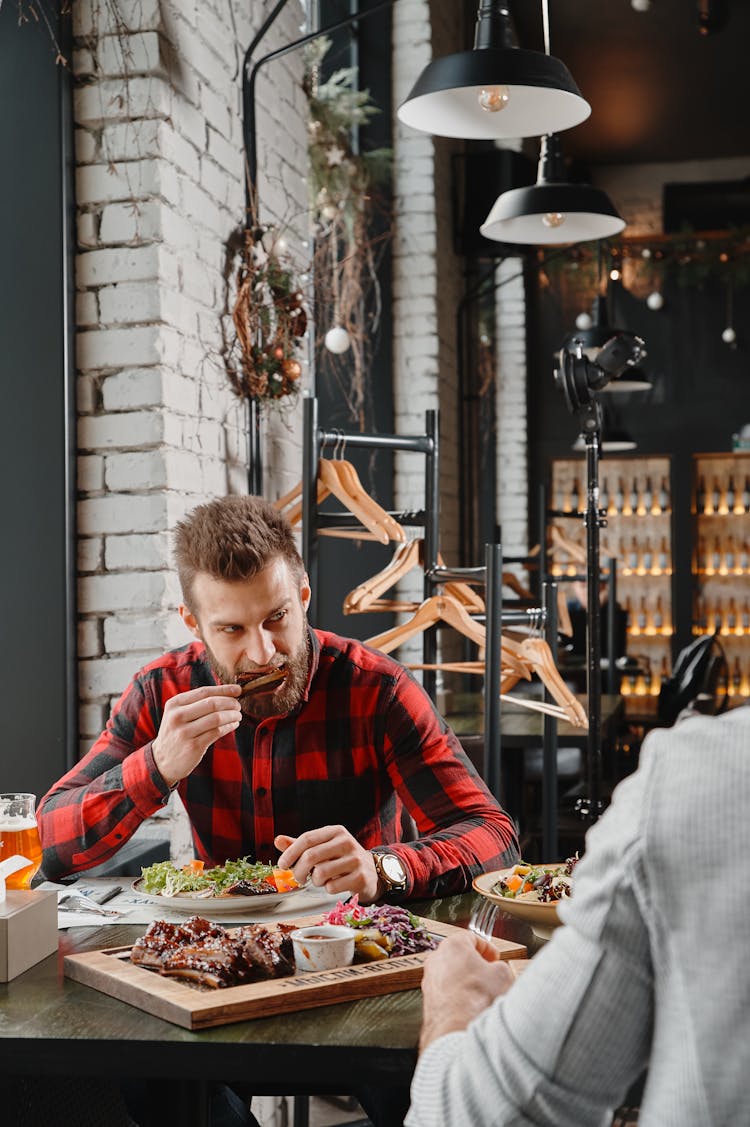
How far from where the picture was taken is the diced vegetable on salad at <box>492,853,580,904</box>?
5.52 feet

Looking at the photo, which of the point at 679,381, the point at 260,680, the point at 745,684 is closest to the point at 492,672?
the point at 260,680

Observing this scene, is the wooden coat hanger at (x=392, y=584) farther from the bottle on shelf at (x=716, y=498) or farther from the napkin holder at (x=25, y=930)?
the bottle on shelf at (x=716, y=498)

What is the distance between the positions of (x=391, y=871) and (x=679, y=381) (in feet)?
26.8

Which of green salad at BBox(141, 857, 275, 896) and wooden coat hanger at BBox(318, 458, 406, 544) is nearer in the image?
green salad at BBox(141, 857, 275, 896)

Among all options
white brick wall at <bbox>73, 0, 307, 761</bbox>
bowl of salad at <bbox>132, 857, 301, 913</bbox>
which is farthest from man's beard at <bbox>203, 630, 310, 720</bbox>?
white brick wall at <bbox>73, 0, 307, 761</bbox>

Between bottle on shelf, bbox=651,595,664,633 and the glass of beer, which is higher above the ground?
the glass of beer

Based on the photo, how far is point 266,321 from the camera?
3617 millimetres

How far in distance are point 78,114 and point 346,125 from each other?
2.57 metres

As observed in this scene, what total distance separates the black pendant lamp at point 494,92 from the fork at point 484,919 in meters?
1.64

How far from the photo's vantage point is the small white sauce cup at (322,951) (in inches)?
57.7

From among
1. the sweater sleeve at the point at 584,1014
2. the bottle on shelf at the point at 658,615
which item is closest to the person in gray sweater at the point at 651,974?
the sweater sleeve at the point at 584,1014

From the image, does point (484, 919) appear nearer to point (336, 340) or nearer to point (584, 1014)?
point (584, 1014)

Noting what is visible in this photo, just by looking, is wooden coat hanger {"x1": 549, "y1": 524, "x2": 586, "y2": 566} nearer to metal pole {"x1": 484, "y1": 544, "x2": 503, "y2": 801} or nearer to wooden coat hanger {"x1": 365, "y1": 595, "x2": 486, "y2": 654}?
wooden coat hanger {"x1": 365, "y1": 595, "x2": 486, "y2": 654}

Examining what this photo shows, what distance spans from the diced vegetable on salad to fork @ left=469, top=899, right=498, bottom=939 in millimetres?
42
